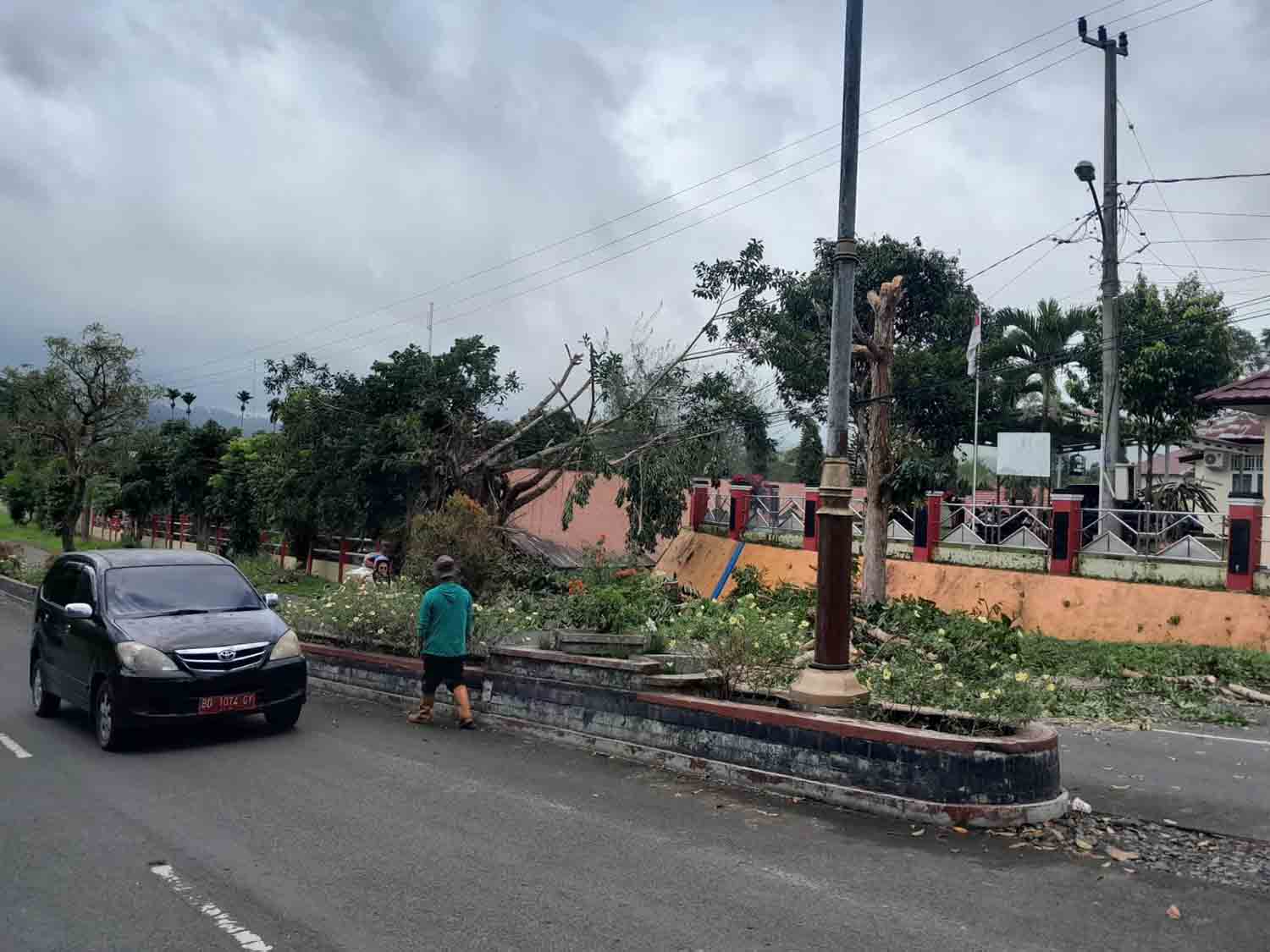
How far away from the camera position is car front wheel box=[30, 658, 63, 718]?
1047 cm

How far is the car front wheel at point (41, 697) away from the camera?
34.3 feet

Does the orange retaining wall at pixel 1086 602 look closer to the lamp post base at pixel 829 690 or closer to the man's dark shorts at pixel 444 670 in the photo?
the lamp post base at pixel 829 690

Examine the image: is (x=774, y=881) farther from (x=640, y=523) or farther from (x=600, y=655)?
(x=640, y=523)

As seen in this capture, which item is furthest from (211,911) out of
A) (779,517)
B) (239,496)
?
(239,496)

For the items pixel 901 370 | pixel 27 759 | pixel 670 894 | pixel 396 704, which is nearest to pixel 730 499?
pixel 901 370

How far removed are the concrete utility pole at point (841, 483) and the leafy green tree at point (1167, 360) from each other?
21.5 meters

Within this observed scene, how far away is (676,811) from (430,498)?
53.4 ft

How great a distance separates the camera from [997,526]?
2150cm

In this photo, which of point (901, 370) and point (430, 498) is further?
point (901, 370)

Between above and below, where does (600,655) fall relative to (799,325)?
below

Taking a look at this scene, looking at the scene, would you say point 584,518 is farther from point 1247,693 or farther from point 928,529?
point 1247,693

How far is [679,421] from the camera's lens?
23.0 meters

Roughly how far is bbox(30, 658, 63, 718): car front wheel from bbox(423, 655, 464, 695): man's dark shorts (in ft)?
12.6

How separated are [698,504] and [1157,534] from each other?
40.4 ft
